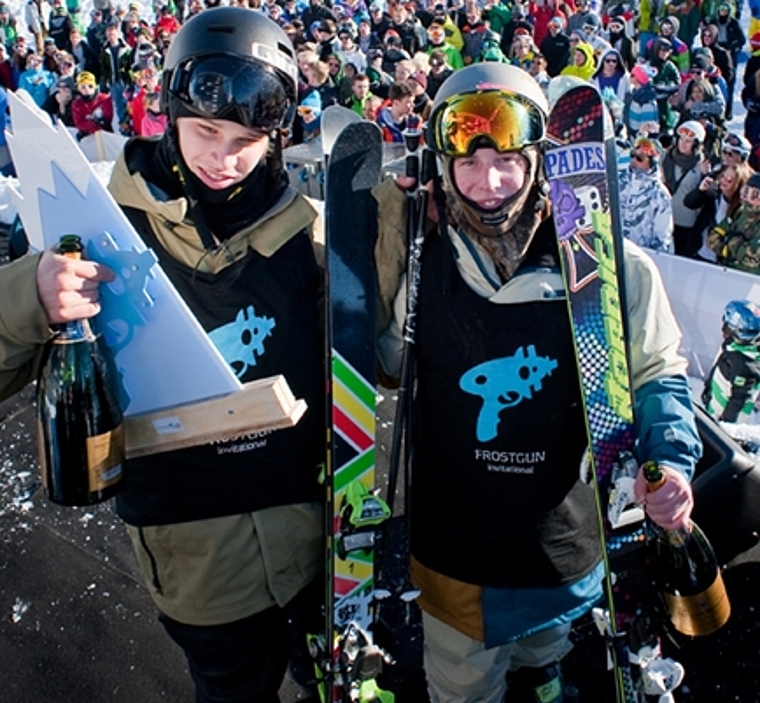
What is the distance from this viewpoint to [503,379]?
2.37m

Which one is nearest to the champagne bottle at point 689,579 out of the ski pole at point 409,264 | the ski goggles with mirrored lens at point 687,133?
the ski pole at point 409,264

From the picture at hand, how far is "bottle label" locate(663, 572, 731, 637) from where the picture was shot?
254 centimetres

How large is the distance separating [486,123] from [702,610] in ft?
5.33

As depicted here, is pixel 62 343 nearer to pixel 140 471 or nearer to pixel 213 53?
pixel 140 471

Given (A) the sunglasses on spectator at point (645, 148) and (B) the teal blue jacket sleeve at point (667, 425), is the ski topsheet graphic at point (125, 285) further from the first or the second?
(A) the sunglasses on spectator at point (645, 148)

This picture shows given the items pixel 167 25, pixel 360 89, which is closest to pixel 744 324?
pixel 360 89

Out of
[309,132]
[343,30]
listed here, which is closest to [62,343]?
[309,132]

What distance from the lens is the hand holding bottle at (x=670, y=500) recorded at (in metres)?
2.19

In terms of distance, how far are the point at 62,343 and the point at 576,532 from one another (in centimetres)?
161

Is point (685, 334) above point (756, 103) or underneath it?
underneath

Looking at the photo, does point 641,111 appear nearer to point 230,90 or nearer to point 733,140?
point 733,140

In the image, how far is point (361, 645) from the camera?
264 centimetres

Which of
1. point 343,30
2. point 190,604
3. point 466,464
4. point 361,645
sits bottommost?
point 361,645

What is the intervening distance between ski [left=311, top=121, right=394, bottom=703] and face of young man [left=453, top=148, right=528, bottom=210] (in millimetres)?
316
